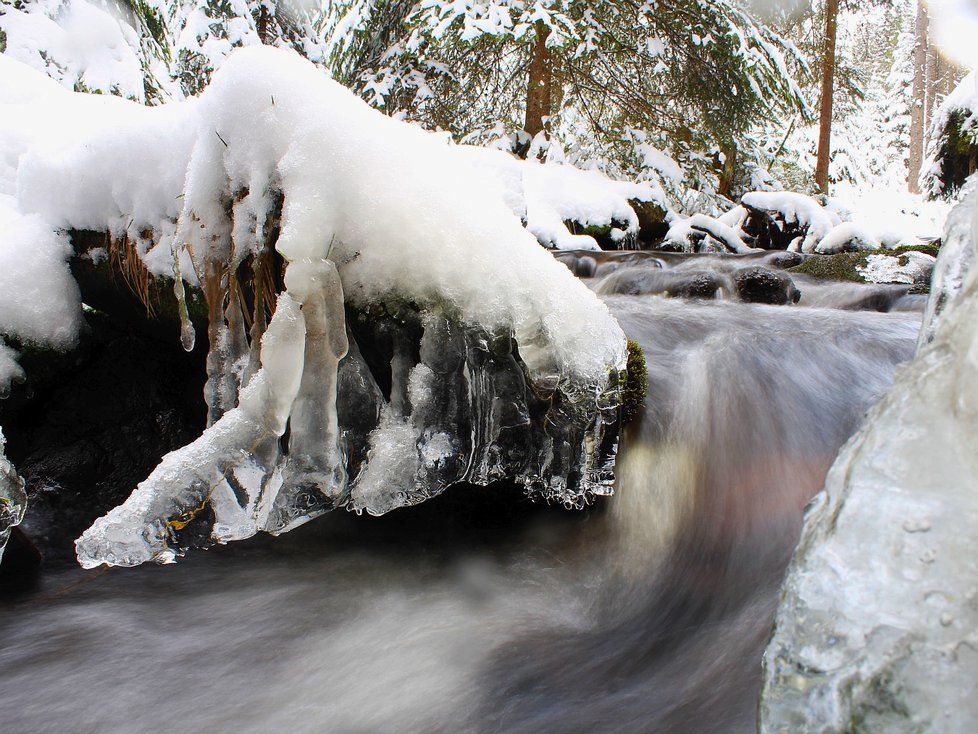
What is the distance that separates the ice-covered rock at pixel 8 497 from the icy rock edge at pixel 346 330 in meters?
0.55

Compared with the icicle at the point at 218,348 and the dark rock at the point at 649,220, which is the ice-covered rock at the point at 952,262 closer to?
the icicle at the point at 218,348

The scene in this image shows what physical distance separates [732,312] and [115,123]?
407 centimetres

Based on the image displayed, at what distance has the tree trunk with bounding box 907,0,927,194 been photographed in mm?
18594

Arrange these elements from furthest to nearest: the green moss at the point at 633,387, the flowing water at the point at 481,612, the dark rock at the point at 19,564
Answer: the green moss at the point at 633,387
the dark rock at the point at 19,564
the flowing water at the point at 481,612

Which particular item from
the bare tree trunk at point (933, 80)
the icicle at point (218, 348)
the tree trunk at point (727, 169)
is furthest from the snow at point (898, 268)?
the bare tree trunk at point (933, 80)

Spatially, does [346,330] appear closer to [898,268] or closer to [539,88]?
[898,268]

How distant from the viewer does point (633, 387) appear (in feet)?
8.20

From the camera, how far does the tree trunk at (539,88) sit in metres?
9.73

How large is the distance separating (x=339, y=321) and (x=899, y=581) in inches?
59.3

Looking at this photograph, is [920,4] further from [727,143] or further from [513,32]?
[513,32]

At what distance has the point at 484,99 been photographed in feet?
36.0

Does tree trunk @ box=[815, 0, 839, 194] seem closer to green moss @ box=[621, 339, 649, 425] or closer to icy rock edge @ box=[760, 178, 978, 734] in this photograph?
green moss @ box=[621, 339, 649, 425]

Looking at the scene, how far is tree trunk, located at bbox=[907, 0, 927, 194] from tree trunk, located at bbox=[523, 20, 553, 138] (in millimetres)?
14169

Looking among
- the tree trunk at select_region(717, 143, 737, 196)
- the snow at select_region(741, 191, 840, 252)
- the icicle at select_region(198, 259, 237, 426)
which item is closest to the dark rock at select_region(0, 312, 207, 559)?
the icicle at select_region(198, 259, 237, 426)
